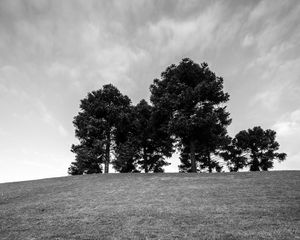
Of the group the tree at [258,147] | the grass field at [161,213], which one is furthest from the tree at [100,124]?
the tree at [258,147]

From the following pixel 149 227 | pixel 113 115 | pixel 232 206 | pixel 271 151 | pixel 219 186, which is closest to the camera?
pixel 149 227

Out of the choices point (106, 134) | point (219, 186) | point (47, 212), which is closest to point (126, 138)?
point (106, 134)

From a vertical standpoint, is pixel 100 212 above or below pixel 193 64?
below

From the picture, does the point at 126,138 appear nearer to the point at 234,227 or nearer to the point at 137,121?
the point at 137,121

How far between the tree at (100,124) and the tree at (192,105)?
609cm

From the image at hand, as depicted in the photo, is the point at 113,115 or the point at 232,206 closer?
the point at 232,206

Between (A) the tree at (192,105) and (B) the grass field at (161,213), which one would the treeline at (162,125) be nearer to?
(A) the tree at (192,105)

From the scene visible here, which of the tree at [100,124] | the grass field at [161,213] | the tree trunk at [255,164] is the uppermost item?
the tree at [100,124]

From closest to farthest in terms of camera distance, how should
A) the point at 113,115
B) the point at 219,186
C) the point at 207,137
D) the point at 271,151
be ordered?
the point at 219,186 → the point at 207,137 → the point at 113,115 → the point at 271,151

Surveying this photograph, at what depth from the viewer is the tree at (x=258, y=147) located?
38.2 meters

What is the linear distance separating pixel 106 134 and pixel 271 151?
96.2 ft

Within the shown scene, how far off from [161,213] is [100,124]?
1990 cm

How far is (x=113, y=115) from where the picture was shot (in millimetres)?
28859

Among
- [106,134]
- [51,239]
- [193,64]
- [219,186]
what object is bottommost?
[51,239]
